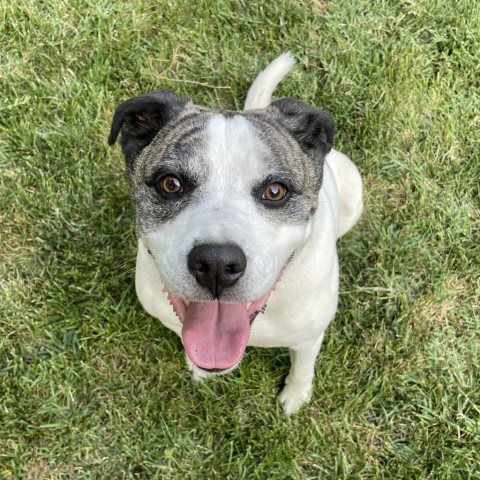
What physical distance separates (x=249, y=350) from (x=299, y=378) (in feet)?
1.48

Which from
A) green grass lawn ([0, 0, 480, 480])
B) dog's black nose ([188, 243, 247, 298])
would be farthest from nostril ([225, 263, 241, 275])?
green grass lawn ([0, 0, 480, 480])

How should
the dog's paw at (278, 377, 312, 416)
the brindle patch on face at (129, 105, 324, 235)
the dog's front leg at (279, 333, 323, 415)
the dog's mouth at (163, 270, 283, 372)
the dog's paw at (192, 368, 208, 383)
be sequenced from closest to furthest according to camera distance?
the brindle patch on face at (129, 105, 324, 235), the dog's mouth at (163, 270, 283, 372), the dog's front leg at (279, 333, 323, 415), the dog's paw at (278, 377, 312, 416), the dog's paw at (192, 368, 208, 383)

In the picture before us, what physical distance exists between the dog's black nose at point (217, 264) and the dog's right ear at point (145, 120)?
808mm

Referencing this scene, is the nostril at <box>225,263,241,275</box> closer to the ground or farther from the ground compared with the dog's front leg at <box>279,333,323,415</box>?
farther from the ground

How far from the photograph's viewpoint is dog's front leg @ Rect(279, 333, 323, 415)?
3.97 m

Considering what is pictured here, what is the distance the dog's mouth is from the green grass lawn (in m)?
1.23

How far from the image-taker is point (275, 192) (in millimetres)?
3055

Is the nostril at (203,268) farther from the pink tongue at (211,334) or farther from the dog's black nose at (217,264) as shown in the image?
the pink tongue at (211,334)

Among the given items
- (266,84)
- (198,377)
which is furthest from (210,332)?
(266,84)

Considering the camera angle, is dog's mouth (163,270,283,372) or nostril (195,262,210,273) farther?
dog's mouth (163,270,283,372)

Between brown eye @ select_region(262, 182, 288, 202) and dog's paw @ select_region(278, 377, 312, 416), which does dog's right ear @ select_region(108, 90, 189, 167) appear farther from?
dog's paw @ select_region(278, 377, 312, 416)

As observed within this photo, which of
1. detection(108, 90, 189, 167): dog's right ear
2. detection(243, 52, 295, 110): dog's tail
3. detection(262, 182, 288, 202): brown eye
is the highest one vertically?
detection(108, 90, 189, 167): dog's right ear

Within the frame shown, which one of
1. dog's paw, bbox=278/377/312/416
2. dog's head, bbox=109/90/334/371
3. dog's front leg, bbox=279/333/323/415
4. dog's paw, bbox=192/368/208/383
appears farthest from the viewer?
dog's paw, bbox=192/368/208/383

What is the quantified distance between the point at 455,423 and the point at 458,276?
107 cm
